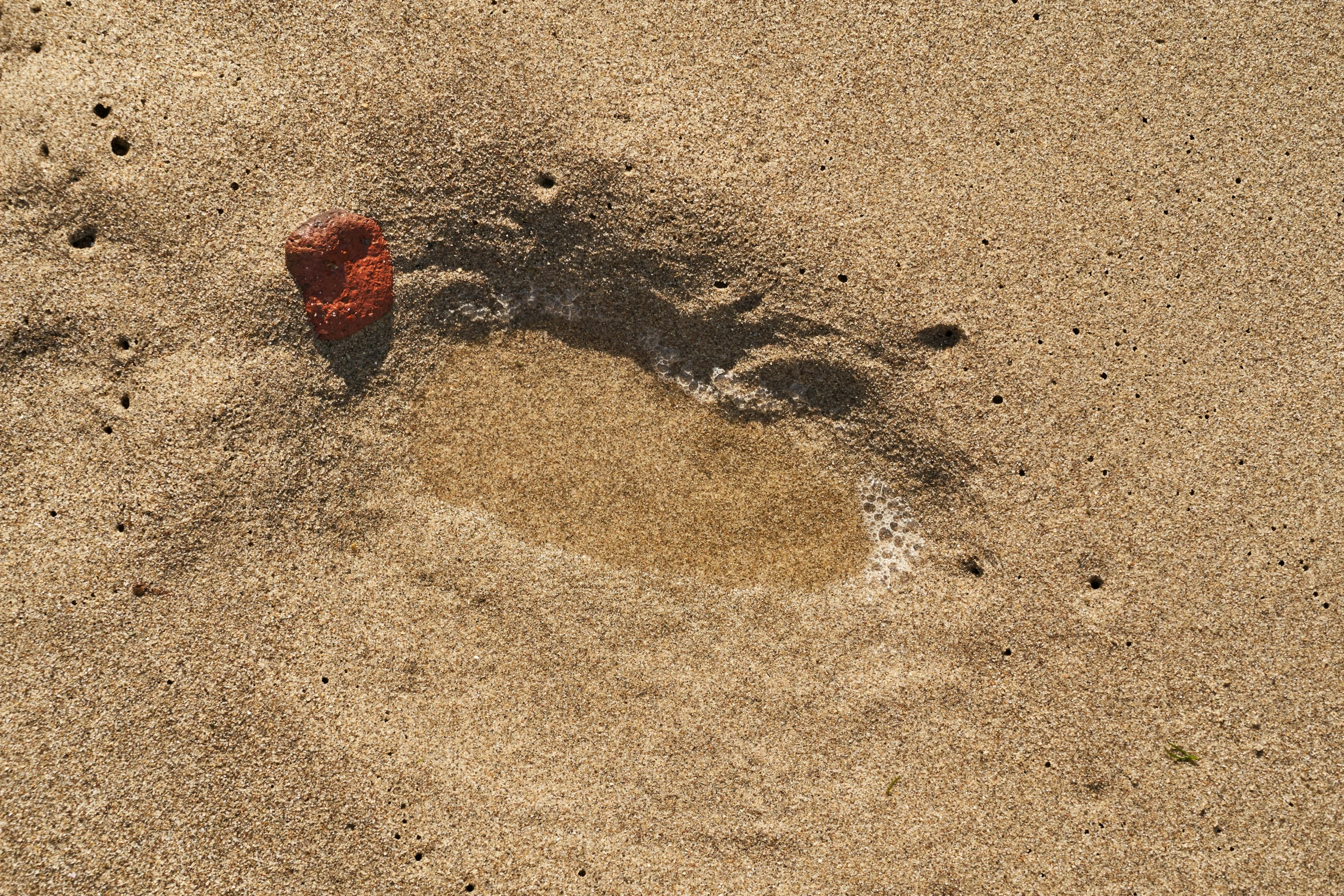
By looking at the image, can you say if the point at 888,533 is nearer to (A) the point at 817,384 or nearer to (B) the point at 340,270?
(A) the point at 817,384

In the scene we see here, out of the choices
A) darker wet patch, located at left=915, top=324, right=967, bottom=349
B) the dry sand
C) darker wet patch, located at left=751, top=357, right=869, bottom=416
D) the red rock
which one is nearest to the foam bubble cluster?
the dry sand

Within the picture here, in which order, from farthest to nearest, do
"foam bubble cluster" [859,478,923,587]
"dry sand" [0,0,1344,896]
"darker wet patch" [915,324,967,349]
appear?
"foam bubble cluster" [859,478,923,587], "darker wet patch" [915,324,967,349], "dry sand" [0,0,1344,896]

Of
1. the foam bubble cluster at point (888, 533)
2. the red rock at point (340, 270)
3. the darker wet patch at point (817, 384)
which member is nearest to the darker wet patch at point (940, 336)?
the darker wet patch at point (817, 384)

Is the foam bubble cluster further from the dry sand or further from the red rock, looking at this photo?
the red rock

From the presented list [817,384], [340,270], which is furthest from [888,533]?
[340,270]

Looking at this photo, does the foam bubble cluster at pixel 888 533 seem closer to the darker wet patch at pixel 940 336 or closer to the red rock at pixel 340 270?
the darker wet patch at pixel 940 336
